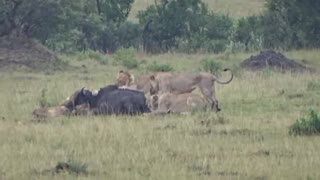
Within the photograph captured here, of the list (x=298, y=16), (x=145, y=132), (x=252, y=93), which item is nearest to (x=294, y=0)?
(x=298, y=16)

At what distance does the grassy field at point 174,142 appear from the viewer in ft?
31.4

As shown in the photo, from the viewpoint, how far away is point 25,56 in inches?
1008

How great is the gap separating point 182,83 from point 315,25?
1808cm

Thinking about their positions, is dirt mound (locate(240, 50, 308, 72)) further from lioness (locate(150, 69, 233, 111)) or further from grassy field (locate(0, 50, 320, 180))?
lioness (locate(150, 69, 233, 111))

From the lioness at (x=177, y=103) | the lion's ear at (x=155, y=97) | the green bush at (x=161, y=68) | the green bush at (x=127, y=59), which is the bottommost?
the lioness at (x=177, y=103)

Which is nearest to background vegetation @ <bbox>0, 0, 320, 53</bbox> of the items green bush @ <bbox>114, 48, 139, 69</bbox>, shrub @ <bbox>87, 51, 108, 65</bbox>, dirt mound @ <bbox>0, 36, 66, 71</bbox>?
shrub @ <bbox>87, 51, 108, 65</bbox>

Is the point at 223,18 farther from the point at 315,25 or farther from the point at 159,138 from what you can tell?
the point at 159,138

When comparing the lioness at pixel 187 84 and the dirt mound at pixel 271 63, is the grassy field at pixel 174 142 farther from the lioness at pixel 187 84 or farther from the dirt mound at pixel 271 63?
the dirt mound at pixel 271 63

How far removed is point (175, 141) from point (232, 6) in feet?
155

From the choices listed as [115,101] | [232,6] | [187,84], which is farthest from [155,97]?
[232,6]

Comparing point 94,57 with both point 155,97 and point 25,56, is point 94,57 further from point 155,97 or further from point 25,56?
point 155,97

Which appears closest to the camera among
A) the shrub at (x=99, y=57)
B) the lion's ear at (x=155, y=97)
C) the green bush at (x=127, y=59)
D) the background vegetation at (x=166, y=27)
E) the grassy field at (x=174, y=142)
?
the grassy field at (x=174, y=142)

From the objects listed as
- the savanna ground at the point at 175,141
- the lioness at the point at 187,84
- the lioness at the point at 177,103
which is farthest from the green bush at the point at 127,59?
the lioness at the point at 177,103

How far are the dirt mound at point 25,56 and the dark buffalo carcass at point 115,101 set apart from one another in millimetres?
9653
